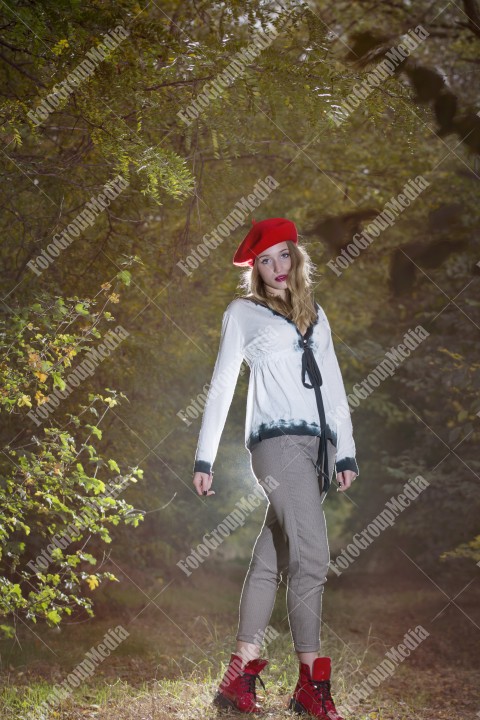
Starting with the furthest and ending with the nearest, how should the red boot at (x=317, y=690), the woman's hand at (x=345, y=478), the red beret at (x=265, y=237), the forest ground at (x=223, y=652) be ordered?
the forest ground at (x=223, y=652)
the red beret at (x=265, y=237)
the woman's hand at (x=345, y=478)
the red boot at (x=317, y=690)

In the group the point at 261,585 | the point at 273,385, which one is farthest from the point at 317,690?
the point at 273,385

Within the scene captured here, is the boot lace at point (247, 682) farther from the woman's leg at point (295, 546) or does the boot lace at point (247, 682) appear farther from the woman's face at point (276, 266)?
the woman's face at point (276, 266)

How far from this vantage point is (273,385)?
3492 mm

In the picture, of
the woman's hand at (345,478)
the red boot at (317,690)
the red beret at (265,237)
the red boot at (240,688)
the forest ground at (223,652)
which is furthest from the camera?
the forest ground at (223,652)

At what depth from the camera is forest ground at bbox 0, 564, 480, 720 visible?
4.02 meters

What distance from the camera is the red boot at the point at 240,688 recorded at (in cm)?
338

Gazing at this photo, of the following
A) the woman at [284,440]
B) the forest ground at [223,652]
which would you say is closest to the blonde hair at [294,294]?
the woman at [284,440]

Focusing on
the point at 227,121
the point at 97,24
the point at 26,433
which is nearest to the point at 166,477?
the point at 26,433

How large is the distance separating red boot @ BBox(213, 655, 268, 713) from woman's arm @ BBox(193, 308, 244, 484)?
0.74 meters

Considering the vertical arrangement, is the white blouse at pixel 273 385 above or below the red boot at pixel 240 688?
above

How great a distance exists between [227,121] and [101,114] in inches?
31.4

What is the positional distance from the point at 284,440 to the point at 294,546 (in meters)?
0.42

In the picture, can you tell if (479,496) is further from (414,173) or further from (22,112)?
(22,112)

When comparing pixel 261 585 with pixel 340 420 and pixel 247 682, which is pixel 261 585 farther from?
pixel 340 420
